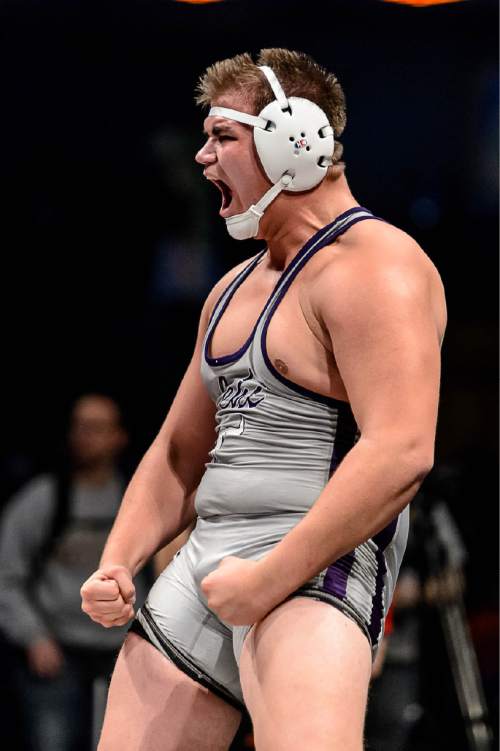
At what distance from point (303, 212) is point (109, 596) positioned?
722 millimetres

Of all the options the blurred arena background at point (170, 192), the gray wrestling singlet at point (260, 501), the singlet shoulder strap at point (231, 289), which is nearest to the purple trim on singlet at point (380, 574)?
the gray wrestling singlet at point (260, 501)

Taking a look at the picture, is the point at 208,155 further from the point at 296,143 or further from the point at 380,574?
the point at 380,574

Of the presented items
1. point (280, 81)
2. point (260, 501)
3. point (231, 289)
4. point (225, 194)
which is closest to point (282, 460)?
point (260, 501)

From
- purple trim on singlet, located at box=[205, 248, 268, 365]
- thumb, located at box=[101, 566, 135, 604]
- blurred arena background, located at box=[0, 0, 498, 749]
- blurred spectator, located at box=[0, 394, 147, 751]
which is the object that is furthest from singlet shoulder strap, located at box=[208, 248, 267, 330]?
blurred arena background, located at box=[0, 0, 498, 749]

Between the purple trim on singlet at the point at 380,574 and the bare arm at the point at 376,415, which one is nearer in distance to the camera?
the bare arm at the point at 376,415

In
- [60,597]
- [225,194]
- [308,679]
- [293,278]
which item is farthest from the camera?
[60,597]

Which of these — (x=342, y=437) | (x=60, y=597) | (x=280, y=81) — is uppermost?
(x=280, y=81)

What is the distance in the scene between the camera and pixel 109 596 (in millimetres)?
1888

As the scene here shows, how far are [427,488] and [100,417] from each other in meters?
1.24

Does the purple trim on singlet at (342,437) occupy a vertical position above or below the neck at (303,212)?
below

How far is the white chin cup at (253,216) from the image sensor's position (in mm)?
1941

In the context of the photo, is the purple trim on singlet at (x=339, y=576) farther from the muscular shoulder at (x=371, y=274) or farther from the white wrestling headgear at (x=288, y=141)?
the white wrestling headgear at (x=288, y=141)

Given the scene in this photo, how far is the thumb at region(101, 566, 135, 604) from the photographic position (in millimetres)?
1916

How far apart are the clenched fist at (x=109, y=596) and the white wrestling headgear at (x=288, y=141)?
2.15ft
